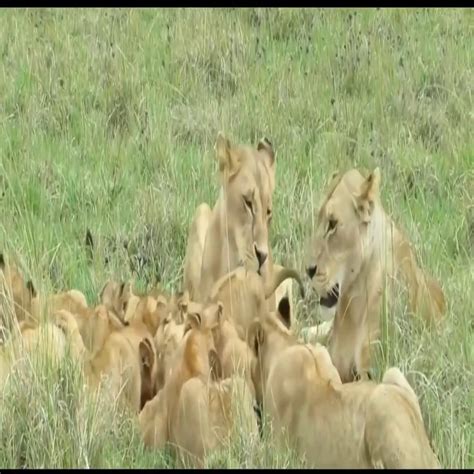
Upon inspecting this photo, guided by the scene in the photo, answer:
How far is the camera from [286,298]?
4.17m

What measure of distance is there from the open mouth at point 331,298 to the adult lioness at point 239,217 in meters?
0.15

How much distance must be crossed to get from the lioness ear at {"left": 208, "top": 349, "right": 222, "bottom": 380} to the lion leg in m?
1.20

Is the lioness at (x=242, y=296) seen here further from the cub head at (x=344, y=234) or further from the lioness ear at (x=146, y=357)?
the cub head at (x=344, y=234)

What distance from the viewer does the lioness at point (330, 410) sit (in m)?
3.42

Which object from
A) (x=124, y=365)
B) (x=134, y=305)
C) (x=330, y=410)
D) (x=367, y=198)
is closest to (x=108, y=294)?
(x=134, y=305)

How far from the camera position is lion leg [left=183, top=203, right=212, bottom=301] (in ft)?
16.9

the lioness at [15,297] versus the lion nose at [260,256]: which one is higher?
the lion nose at [260,256]

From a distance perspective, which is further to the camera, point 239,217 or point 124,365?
point 239,217

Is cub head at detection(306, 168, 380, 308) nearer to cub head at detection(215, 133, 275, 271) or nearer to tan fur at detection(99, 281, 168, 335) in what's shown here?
cub head at detection(215, 133, 275, 271)

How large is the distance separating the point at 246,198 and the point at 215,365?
1.12 meters

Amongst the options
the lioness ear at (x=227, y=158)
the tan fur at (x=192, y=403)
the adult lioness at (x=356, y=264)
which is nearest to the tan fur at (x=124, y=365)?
the tan fur at (x=192, y=403)

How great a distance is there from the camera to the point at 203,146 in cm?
729

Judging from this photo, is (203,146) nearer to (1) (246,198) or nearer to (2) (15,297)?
(1) (246,198)

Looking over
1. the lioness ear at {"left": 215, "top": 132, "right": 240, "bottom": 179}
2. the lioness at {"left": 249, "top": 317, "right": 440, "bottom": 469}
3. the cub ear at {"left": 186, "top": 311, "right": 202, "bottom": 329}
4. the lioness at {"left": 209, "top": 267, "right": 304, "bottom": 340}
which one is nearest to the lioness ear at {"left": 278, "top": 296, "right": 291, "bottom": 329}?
the lioness at {"left": 209, "top": 267, "right": 304, "bottom": 340}
